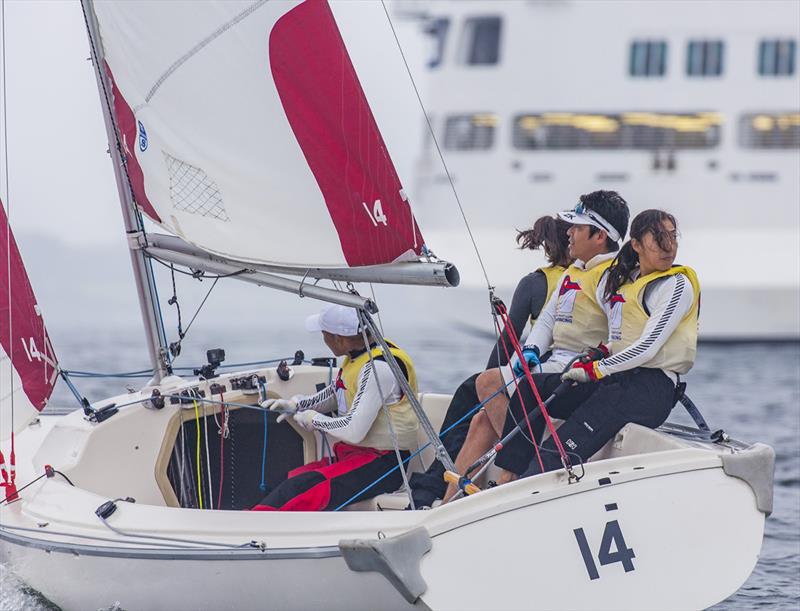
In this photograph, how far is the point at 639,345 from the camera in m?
3.94

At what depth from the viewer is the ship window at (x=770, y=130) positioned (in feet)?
62.2

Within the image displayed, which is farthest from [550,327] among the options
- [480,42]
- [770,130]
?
[770,130]

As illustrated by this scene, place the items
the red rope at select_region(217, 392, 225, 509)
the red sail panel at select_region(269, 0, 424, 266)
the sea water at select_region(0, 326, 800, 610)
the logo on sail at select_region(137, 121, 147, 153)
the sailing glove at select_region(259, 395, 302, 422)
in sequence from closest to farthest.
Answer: the red sail panel at select_region(269, 0, 424, 266)
the logo on sail at select_region(137, 121, 147, 153)
the sailing glove at select_region(259, 395, 302, 422)
the red rope at select_region(217, 392, 225, 509)
the sea water at select_region(0, 326, 800, 610)

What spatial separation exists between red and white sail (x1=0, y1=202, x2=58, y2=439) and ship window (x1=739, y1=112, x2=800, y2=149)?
51.7 feet

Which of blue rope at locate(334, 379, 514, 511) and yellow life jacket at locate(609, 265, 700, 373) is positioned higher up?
yellow life jacket at locate(609, 265, 700, 373)

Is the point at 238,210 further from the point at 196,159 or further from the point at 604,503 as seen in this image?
the point at 604,503

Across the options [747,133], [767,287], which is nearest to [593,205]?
[767,287]

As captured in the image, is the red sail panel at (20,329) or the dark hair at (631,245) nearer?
the dark hair at (631,245)

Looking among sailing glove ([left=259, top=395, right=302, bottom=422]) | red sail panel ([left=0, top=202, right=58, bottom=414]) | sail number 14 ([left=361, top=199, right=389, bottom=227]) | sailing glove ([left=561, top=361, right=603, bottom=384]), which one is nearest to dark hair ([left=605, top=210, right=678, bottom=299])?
sailing glove ([left=561, top=361, right=603, bottom=384])

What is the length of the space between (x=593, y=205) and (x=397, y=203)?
0.83 m

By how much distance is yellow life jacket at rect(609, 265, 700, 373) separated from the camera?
3982 mm

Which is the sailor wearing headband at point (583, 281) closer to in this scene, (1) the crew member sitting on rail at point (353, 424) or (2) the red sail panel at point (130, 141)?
(1) the crew member sitting on rail at point (353, 424)

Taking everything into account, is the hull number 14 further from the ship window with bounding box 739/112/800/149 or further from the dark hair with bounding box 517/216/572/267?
the ship window with bounding box 739/112/800/149

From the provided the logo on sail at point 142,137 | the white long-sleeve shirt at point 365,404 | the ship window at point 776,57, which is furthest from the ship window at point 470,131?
the logo on sail at point 142,137
